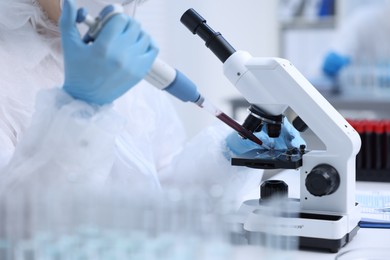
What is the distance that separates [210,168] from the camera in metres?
1.40

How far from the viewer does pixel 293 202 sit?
3.61ft

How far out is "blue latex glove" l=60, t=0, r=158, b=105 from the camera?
0.88 metres

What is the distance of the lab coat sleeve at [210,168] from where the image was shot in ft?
4.43

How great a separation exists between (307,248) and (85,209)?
1.45 ft

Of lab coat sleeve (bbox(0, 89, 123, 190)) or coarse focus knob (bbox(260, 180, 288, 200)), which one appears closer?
lab coat sleeve (bbox(0, 89, 123, 190))

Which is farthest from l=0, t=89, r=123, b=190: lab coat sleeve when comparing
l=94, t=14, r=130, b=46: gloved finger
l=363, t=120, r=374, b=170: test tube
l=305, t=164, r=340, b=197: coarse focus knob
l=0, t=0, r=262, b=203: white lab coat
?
l=363, t=120, r=374, b=170: test tube

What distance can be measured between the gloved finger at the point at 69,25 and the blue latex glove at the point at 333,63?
2.98 meters

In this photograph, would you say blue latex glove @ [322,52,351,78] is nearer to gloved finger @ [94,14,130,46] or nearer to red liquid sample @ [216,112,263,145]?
red liquid sample @ [216,112,263,145]

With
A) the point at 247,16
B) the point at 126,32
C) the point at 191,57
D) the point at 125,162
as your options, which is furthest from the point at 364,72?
the point at 126,32

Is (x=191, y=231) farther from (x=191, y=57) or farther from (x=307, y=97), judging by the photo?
(x=191, y=57)

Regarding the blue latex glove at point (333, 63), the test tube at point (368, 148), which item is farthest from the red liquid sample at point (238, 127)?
the blue latex glove at point (333, 63)

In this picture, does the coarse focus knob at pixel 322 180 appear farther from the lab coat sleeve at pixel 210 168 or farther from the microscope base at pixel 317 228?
the lab coat sleeve at pixel 210 168

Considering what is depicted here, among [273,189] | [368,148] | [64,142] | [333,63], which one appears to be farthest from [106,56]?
[333,63]

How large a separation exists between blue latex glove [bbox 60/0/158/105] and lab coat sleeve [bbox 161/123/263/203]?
1.46ft
